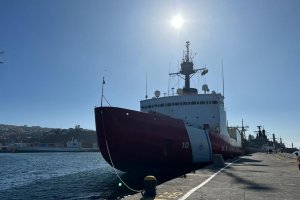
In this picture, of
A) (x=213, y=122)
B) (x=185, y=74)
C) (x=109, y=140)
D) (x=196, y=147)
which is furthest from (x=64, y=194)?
(x=185, y=74)

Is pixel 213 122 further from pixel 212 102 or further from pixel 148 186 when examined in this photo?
pixel 148 186

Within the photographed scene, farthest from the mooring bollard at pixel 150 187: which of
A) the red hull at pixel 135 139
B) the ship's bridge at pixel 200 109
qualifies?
the ship's bridge at pixel 200 109

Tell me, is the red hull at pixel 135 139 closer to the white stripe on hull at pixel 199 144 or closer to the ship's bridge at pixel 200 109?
the white stripe on hull at pixel 199 144

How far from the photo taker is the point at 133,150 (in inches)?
866

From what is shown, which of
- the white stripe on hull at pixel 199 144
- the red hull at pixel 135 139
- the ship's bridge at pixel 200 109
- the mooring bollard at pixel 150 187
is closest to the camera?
the mooring bollard at pixel 150 187

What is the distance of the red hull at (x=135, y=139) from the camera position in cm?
2158

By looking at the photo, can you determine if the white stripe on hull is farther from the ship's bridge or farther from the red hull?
the ship's bridge

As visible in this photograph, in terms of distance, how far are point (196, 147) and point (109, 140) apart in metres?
10.6

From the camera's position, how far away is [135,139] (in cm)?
2219

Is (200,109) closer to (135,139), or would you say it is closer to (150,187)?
(135,139)

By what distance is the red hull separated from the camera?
21578mm

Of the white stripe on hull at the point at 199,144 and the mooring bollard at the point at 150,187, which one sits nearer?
the mooring bollard at the point at 150,187

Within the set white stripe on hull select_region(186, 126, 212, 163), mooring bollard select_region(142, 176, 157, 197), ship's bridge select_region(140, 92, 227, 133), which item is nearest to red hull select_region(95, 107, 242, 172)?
white stripe on hull select_region(186, 126, 212, 163)

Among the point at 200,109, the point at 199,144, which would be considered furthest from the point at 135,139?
the point at 200,109
